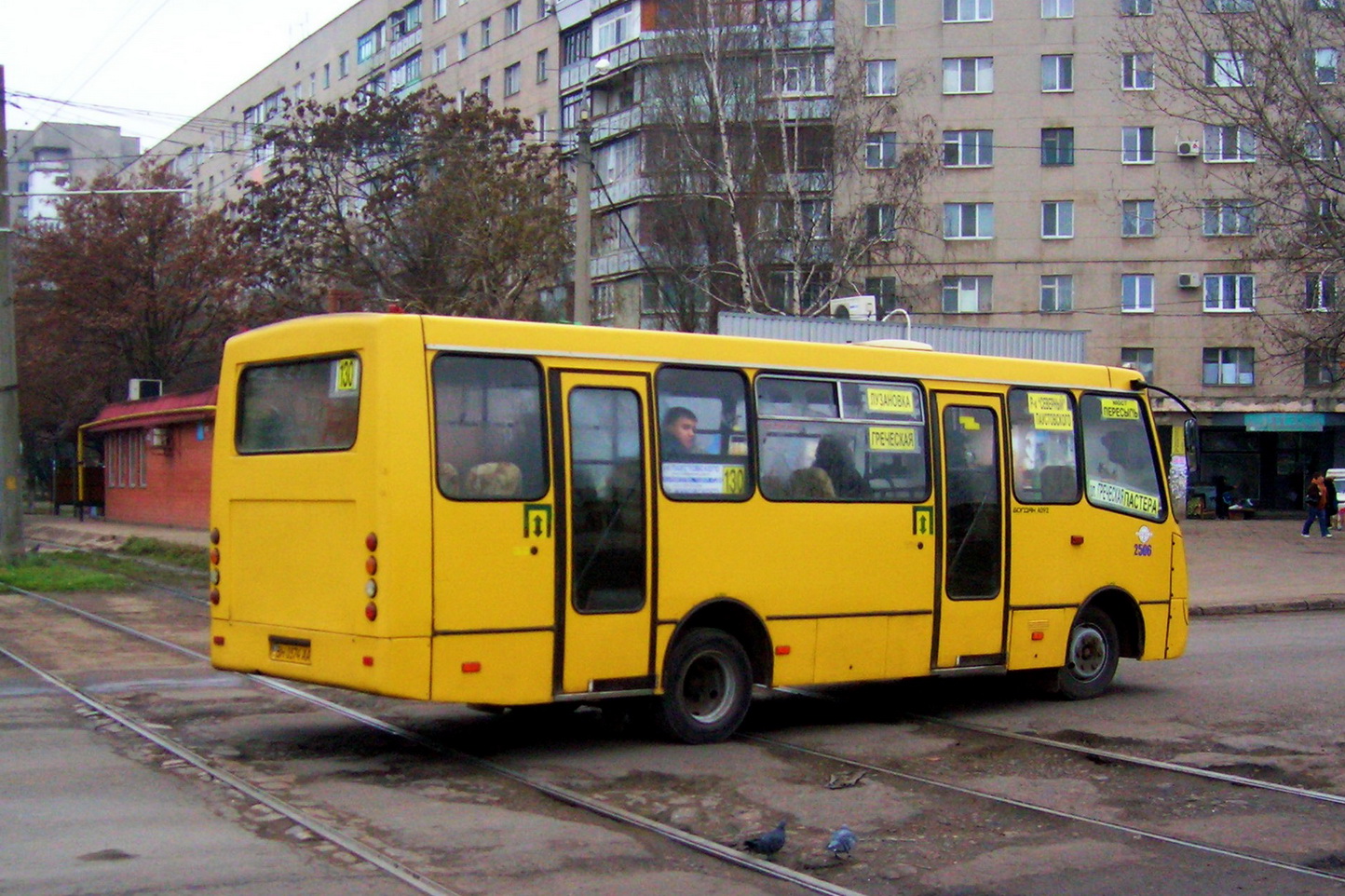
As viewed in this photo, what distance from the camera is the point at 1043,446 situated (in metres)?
11.8

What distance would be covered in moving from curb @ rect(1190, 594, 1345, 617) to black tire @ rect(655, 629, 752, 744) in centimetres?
1138

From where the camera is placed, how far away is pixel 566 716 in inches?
428

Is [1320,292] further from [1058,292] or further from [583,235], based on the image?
[583,235]

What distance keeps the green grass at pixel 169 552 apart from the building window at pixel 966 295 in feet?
92.8

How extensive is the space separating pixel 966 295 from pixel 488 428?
42785 mm

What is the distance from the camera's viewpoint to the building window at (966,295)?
4972 cm

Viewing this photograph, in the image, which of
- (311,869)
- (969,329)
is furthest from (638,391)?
(969,329)

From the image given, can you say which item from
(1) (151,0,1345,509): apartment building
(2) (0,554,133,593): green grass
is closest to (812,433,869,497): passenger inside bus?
(2) (0,554,133,593): green grass

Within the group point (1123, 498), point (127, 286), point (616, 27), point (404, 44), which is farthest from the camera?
point (404, 44)

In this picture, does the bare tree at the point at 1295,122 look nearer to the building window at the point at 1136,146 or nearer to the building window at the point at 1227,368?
the building window at the point at 1136,146

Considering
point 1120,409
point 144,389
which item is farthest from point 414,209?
point 1120,409

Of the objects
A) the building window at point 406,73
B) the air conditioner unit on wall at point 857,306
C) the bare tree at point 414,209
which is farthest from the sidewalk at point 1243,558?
the building window at point 406,73

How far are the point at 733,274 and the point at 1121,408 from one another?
2752cm

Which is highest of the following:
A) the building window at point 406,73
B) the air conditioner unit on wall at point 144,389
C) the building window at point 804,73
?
the building window at point 406,73
